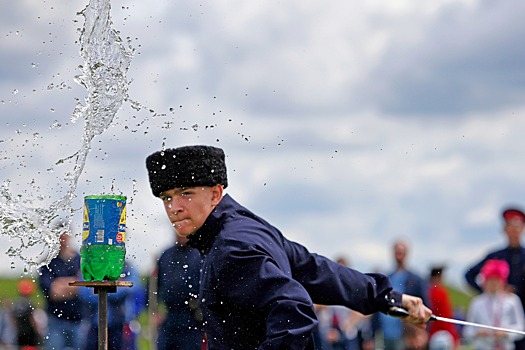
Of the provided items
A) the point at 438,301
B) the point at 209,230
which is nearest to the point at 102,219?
the point at 209,230

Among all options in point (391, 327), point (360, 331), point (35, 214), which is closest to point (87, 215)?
point (35, 214)

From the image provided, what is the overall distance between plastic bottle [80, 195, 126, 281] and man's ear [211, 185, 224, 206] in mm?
758

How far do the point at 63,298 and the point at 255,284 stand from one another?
808 cm

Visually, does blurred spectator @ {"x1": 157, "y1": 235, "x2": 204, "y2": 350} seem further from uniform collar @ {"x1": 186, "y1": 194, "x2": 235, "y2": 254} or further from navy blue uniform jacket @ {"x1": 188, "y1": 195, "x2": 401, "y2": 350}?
uniform collar @ {"x1": 186, "y1": 194, "x2": 235, "y2": 254}

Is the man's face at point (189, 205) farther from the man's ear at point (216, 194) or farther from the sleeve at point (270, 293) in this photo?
the sleeve at point (270, 293)

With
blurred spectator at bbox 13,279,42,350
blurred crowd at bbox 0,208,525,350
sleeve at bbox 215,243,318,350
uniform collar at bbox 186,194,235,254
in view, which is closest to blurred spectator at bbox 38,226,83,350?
blurred crowd at bbox 0,208,525,350

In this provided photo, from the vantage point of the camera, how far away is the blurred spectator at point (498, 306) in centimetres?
1188

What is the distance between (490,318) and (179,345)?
305 centimetres

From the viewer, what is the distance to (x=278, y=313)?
5695 mm

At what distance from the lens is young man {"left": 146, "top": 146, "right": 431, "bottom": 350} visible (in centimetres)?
574

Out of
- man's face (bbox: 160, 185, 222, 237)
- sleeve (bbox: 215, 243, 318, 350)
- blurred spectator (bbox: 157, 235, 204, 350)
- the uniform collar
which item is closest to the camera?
sleeve (bbox: 215, 243, 318, 350)

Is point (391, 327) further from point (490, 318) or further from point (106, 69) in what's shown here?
point (106, 69)

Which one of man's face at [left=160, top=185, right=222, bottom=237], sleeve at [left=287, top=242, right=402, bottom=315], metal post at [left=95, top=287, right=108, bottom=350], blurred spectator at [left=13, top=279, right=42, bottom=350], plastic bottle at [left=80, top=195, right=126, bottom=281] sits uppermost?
blurred spectator at [left=13, top=279, right=42, bottom=350]

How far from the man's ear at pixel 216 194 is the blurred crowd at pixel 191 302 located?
393 cm
